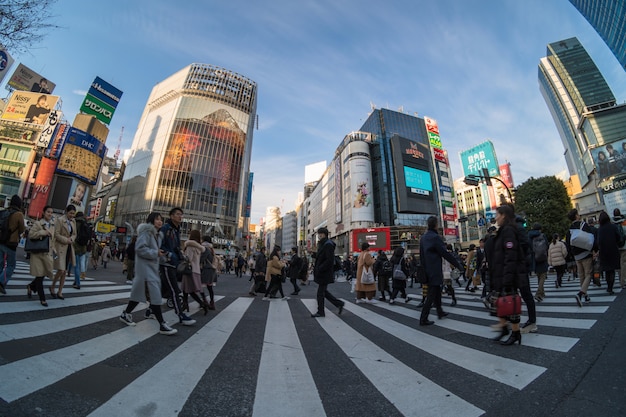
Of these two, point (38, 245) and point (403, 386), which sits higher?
point (38, 245)

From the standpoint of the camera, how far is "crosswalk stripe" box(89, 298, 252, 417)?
1603mm

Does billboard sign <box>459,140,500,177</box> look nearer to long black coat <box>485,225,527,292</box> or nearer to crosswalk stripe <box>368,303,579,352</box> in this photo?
crosswalk stripe <box>368,303,579,352</box>

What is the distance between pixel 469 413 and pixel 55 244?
24.0ft

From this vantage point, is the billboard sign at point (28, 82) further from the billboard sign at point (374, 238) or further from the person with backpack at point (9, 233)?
the person with backpack at point (9, 233)

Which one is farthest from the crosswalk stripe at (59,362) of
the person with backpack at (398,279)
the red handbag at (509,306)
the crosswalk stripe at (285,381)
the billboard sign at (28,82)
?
the billboard sign at (28,82)

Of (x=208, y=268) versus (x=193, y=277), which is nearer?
(x=193, y=277)

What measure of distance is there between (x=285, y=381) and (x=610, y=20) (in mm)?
86640

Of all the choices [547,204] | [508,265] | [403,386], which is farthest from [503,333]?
[547,204]

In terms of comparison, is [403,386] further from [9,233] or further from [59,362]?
[9,233]

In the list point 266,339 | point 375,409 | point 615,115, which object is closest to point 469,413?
point 375,409

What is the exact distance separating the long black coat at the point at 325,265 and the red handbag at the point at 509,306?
2893mm

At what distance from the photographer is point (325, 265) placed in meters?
5.54

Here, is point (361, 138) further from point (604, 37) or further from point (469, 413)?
point (469, 413)

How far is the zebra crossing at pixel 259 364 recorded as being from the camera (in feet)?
5.66
